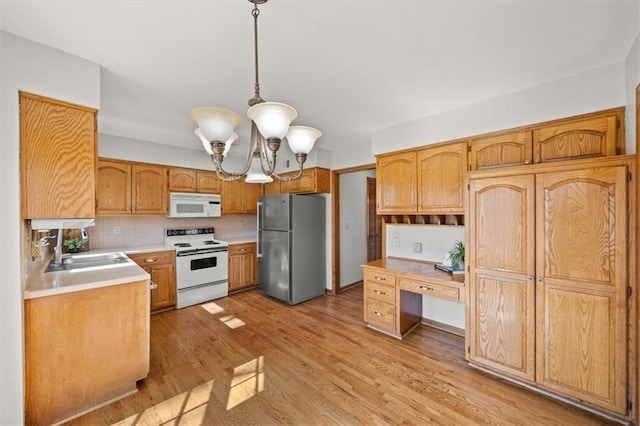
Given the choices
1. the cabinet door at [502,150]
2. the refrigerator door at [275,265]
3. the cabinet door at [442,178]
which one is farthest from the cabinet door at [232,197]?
the cabinet door at [502,150]

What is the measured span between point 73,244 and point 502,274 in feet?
15.4

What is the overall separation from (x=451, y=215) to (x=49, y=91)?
3.48 metres

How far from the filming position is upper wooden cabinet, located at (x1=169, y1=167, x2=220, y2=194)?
155 inches

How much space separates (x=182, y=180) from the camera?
159 inches

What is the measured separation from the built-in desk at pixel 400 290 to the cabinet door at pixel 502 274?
29 centimetres

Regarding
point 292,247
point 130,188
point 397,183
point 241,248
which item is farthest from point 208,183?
point 397,183

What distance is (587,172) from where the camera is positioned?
1.77 meters

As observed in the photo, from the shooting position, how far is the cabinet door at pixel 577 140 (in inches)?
75.9

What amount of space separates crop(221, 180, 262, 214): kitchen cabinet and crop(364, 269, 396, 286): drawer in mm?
2760

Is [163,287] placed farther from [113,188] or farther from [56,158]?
[56,158]

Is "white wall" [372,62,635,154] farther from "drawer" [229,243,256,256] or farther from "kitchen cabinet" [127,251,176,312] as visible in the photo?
"kitchen cabinet" [127,251,176,312]

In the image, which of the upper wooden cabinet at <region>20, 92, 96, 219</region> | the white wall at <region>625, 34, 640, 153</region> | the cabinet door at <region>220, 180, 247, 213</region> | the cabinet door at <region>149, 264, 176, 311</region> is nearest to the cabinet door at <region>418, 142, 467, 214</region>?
the white wall at <region>625, 34, 640, 153</region>

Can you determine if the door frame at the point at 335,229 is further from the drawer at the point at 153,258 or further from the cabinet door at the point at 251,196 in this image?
the drawer at the point at 153,258

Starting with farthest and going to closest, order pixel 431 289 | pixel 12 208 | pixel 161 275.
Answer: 1. pixel 161 275
2. pixel 431 289
3. pixel 12 208
